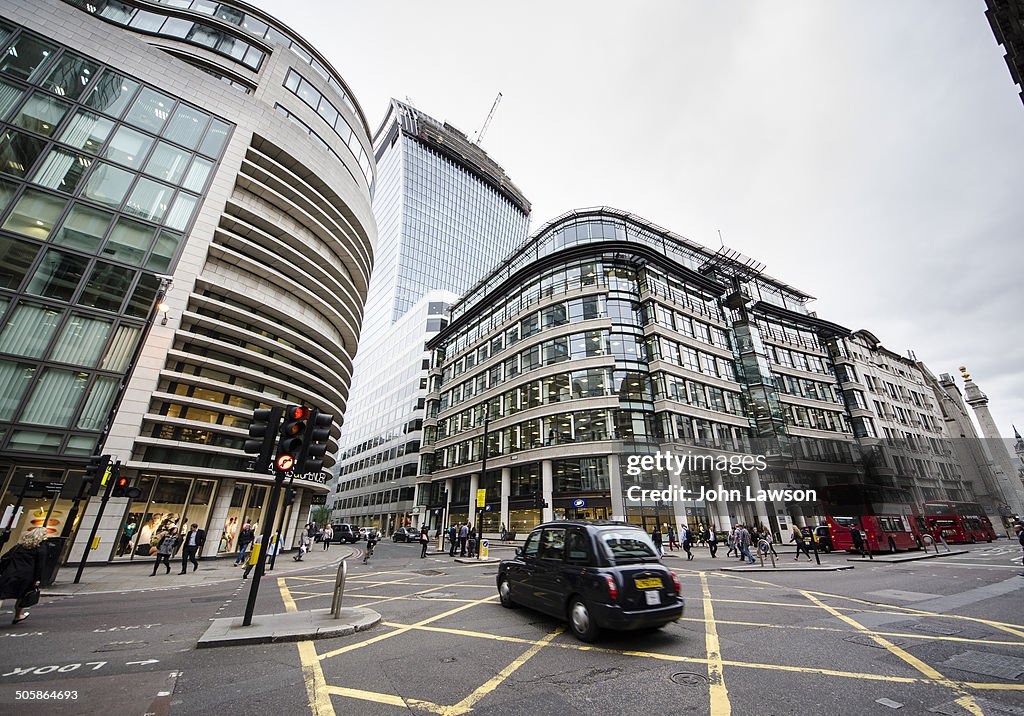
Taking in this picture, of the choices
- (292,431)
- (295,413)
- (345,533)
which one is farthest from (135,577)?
(345,533)

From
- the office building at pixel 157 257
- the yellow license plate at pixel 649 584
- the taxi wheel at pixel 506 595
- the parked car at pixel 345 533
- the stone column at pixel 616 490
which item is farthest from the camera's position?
the parked car at pixel 345 533

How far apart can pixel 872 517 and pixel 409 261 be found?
320ft

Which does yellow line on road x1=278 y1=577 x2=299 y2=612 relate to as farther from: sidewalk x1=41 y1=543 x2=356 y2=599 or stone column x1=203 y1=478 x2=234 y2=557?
stone column x1=203 y1=478 x2=234 y2=557

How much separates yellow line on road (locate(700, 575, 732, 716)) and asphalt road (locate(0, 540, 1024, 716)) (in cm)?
3

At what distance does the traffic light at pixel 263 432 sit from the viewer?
714cm

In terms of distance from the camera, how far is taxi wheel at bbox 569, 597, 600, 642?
6.06 meters

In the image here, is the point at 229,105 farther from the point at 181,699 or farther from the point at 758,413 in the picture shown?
the point at 758,413

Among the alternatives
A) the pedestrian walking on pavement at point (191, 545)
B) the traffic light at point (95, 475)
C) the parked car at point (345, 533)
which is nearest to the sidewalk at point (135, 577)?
the pedestrian walking on pavement at point (191, 545)

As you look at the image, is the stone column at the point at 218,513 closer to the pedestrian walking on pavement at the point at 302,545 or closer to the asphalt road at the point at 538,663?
the pedestrian walking on pavement at the point at 302,545

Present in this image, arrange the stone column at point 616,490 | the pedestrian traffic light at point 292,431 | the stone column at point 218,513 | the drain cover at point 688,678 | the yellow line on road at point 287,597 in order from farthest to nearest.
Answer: the stone column at point 616,490 → the stone column at point 218,513 → the yellow line on road at point 287,597 → the pedestrian traffic light at point 292,431 → the drain cover at point 688,678

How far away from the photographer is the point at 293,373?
1075 inches

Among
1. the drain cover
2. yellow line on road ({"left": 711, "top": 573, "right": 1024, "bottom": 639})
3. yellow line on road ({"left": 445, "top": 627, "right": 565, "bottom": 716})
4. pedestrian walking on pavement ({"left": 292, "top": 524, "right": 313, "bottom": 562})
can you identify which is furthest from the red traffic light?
pedestrian walking on pavement ({"left": 292, "top": 524, "right": 313, "bottom": 562})

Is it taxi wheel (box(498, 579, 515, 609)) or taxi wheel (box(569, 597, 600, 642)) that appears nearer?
taxi wheel (box(569, 597, 600, 642))

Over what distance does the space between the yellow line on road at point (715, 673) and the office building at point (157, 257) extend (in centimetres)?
1901
